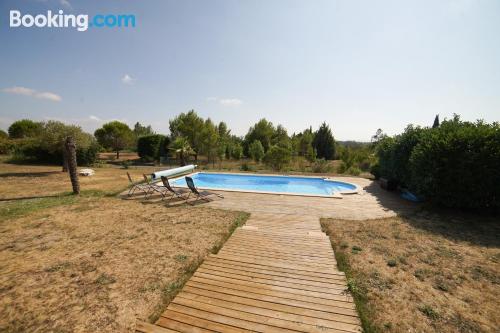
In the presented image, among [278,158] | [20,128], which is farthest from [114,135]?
[278,158]

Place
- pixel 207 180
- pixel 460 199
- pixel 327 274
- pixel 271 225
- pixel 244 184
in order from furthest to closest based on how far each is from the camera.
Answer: pixel 207 180 → pixel 244 184 → pixel 460 199 → pixel 271 225 → pixel 327 274

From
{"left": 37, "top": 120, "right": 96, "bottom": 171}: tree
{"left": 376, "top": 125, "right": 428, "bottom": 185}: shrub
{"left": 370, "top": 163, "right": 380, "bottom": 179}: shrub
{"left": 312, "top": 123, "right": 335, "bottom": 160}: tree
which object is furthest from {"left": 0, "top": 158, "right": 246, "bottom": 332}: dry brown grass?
{"left": 312, "top": 123, "right": 335, "bottom": 160}: tree

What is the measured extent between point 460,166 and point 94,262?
11.7 m

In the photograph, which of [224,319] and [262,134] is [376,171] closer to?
[224,319]

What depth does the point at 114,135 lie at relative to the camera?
3719cm

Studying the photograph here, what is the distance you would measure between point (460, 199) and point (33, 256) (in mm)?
13088

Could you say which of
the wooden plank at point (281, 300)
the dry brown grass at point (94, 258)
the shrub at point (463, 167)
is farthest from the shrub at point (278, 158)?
the wooden plank at point (281, 300)

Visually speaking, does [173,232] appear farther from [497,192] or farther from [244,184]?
[497,192]

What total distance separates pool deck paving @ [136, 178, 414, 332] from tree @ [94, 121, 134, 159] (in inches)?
1505

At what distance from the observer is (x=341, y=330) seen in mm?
2805

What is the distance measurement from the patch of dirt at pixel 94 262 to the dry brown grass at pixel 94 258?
1 cm

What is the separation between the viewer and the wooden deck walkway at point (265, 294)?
2.90m

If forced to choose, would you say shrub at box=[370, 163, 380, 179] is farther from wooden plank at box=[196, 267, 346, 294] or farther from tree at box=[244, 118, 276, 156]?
tree at box=[244, 118, 276, 156]

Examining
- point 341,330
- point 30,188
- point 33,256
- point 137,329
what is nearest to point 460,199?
point 341,330
